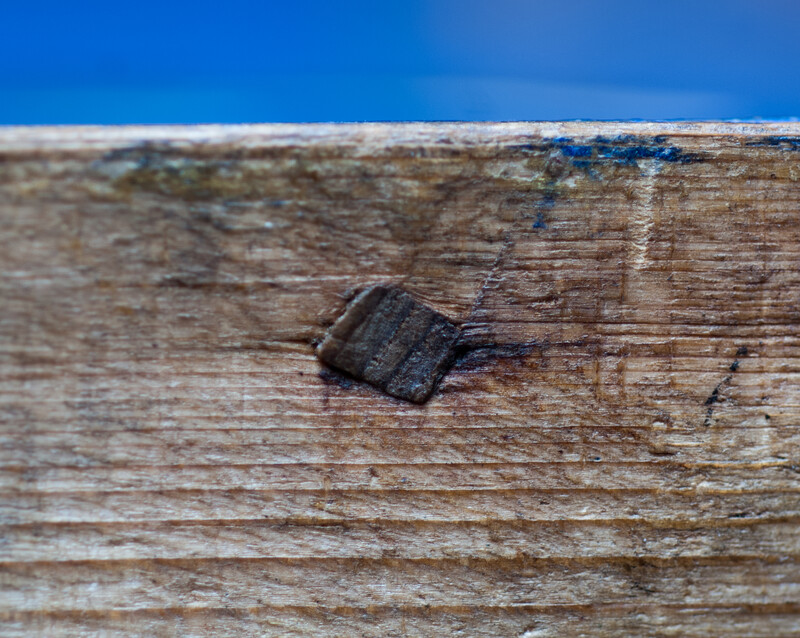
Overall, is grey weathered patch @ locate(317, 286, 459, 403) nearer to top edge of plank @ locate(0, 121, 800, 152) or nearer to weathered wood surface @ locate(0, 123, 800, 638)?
weathered wood surface @ locate(0, 123, 800, 638)

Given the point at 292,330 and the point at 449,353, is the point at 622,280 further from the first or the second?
the point at 292,330

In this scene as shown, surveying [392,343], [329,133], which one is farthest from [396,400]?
[329,133]

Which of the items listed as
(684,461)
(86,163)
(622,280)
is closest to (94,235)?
(86,163)

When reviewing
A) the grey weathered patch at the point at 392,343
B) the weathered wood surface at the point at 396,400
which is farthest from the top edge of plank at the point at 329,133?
the grey weathered patch at the point at 392,343

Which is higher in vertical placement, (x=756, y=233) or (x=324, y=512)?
(x=756, y=233)

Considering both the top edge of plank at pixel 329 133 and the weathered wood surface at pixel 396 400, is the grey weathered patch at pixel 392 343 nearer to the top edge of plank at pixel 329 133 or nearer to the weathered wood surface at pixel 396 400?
the weathered wood surface at pixel 396 400

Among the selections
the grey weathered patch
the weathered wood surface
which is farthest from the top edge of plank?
the grey weathered patch
